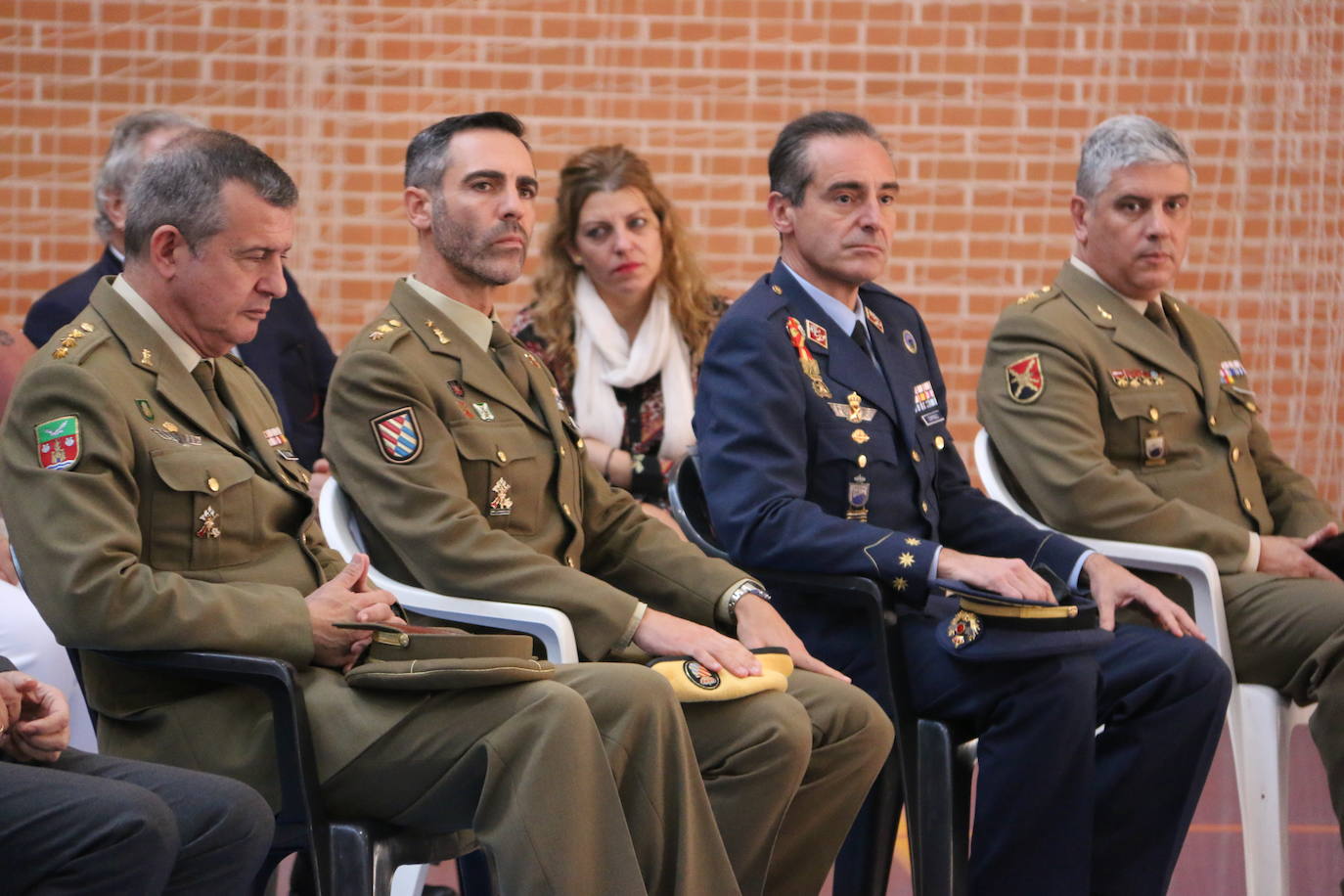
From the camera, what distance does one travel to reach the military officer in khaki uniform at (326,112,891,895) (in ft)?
8.74

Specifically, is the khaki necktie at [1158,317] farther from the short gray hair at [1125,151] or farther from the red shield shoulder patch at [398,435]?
the red shield shoulder patch at [398,435]

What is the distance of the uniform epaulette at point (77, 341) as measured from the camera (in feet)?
8.02

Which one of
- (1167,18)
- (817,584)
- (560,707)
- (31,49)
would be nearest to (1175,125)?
(1167,18)

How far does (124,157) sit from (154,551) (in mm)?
1789

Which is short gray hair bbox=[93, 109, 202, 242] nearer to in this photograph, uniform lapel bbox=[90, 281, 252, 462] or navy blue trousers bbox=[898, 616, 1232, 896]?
uniform lapel bbox=[90, 281, 252, 462]

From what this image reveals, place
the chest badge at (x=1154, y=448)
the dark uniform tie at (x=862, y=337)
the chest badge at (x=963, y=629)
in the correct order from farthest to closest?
1. the chest badge at (x=1154, y=448)
2. the dark uniform tie at (x=862, y=337)
3. the chest badge at (x=963, y=629)

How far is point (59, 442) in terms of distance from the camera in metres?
2.35

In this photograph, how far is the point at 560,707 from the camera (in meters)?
2.33

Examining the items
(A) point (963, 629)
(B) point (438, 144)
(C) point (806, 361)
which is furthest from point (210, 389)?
(A) point (963, 629)

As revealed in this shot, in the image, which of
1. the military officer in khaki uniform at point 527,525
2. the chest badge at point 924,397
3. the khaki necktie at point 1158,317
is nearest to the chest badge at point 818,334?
the chest badge at point 924,397

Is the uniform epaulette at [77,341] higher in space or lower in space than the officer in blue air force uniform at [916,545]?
higher

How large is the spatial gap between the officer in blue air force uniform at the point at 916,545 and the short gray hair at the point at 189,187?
984 millimetres

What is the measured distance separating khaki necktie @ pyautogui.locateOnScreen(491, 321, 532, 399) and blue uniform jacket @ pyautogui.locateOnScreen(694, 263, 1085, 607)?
1.14ft

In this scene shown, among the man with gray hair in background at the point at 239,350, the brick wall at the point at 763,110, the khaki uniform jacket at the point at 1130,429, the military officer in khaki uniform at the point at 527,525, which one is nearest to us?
the military officer in khaki uniform at the point at 527,525
